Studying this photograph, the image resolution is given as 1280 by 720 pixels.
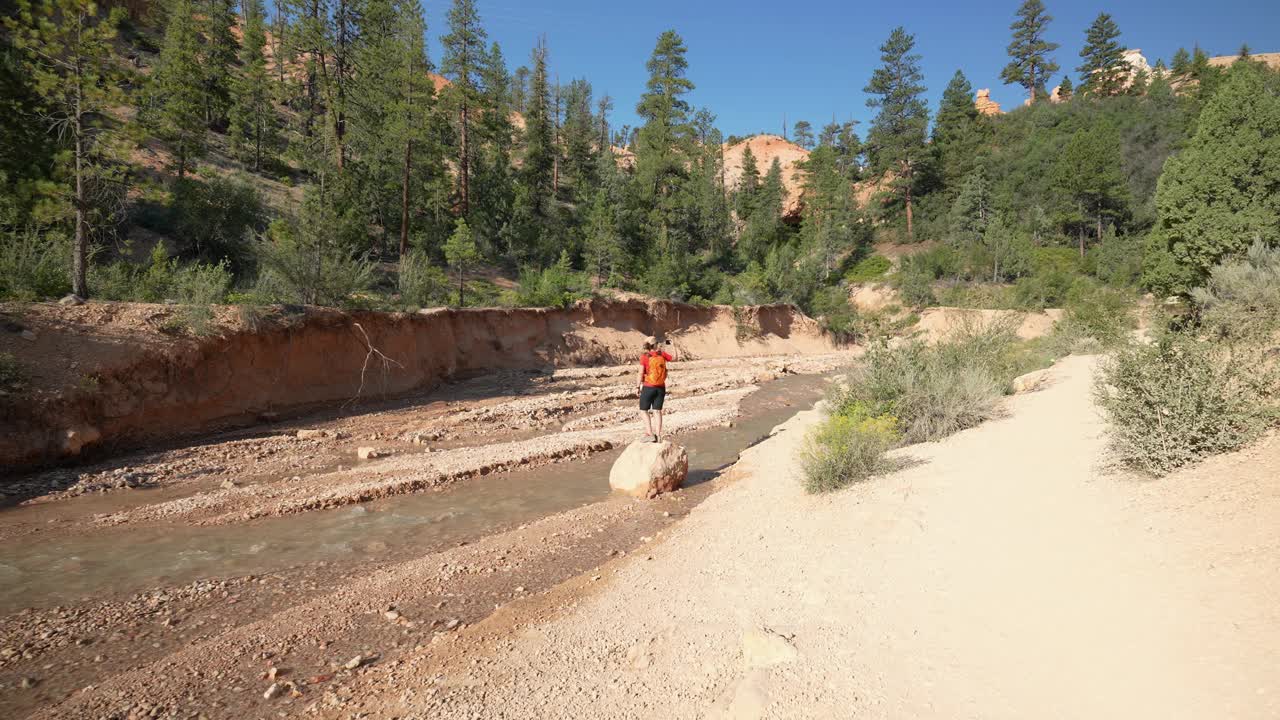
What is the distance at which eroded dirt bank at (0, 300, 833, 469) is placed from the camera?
9.58m

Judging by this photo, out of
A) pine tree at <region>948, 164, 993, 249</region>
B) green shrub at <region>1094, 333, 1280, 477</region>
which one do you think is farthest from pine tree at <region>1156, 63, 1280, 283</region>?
pine tree at <region>948, 164, 993, 249</region>

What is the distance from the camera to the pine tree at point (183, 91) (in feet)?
Result: 87.9

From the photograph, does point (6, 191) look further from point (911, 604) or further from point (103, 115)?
point (911, 604)

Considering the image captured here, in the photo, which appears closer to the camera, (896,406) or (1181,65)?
(896,406)

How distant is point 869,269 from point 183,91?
157 ft

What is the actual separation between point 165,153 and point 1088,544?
3795cm

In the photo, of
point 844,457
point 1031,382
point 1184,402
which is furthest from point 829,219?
point 1184,402

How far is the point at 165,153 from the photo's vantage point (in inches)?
1105

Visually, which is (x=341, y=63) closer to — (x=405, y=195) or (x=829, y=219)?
(x=405, y=195)

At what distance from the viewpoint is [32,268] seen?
12.3 m

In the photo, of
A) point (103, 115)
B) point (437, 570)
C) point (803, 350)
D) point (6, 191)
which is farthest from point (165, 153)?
point (803, 350)

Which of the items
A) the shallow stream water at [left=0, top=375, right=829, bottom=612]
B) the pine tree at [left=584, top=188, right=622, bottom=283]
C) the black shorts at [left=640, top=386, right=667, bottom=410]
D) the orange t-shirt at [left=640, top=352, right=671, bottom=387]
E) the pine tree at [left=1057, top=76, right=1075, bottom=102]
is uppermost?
the pine tree at [left=1057, top=76, right=1075, bottom=102]

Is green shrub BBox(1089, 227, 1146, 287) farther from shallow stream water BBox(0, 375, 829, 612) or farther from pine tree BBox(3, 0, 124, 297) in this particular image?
pine tree BBox(3, 0, 124, 297)

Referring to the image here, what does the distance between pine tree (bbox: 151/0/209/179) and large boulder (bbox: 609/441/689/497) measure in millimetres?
28213
